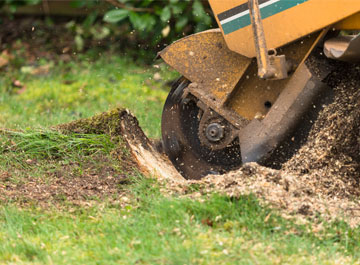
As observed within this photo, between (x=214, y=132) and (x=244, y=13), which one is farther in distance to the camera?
(x=214, y=132)

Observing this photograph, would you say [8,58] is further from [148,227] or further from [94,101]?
[148,227]

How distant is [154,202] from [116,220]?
242 mm

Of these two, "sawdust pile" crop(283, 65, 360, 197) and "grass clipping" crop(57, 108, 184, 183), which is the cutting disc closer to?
"grass clipping" crop(57, 108, 184, 183)

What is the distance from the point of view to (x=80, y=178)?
3883 mm

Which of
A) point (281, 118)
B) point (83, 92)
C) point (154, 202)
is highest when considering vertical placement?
point (154, 202)

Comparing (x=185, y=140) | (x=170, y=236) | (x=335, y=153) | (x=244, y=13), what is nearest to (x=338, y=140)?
(x=335, y=153)

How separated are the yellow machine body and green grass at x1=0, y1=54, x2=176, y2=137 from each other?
168 cm

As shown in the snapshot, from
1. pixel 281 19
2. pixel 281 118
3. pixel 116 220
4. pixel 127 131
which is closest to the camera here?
pixel 116 220

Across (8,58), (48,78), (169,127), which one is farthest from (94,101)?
(169,127)

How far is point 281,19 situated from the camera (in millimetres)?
3686

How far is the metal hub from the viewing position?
13.4ft

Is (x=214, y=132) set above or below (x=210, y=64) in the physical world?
below

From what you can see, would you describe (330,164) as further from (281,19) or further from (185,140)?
(185,140)

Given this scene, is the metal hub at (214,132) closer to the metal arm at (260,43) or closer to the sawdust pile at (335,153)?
the sawdust pile at (335,153)
